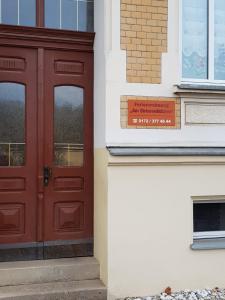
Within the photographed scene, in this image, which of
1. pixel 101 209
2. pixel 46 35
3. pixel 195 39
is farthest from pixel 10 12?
pixel 101 209

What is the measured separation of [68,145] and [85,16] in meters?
1.71

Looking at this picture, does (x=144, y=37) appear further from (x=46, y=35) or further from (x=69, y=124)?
(x=69, y=124)

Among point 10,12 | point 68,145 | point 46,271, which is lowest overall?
point 46,271

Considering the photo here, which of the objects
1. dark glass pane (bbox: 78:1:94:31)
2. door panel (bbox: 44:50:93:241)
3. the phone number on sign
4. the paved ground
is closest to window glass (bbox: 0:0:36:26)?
door panel (bbox: 44:50:93:241)

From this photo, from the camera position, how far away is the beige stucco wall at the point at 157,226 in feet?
16.9

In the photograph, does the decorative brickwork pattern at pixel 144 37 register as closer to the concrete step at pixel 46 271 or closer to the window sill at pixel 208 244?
the window sill at pixel 208 244

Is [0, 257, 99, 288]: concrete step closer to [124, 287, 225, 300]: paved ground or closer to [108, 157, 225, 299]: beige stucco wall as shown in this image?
[108, 157, 225, 299]: beige stucco wall

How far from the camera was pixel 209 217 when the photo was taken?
18.9 ft

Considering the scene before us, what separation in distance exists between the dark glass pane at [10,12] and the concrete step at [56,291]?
3211 mm

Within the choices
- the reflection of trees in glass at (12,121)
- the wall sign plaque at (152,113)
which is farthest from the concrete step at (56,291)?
the wall sign plaque at (152,113)

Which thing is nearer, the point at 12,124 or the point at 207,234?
the point at 12,124

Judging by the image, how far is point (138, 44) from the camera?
530cm

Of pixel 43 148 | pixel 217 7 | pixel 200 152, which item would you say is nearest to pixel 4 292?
pixel 43 148

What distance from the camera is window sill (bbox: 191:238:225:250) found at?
17.7 feet
